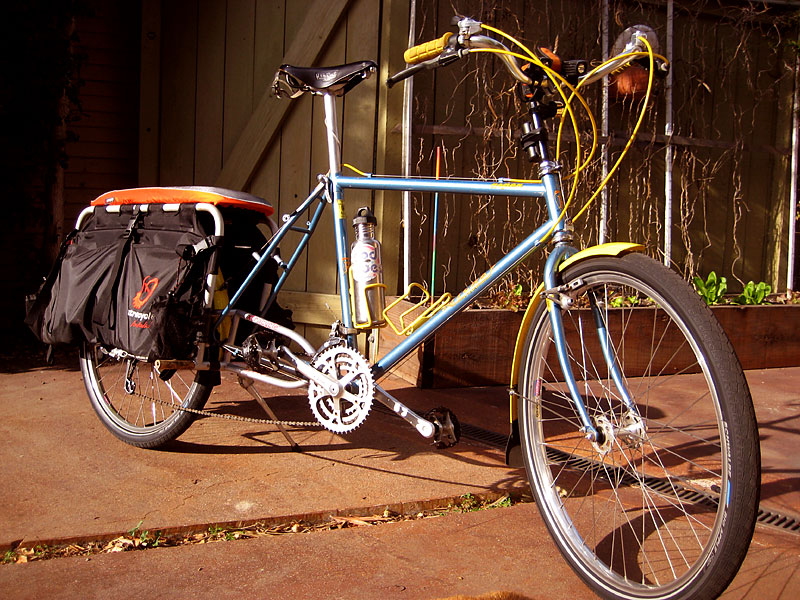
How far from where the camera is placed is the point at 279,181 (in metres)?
4.61

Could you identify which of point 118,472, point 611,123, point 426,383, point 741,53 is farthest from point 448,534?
point 741,53

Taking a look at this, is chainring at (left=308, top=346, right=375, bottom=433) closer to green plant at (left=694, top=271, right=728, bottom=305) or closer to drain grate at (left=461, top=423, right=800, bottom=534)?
drain grate at (left=461, top=423, right=800, bottom=534)

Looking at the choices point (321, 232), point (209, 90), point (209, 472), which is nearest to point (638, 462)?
point (209, 472)

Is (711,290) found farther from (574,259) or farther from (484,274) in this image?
(574,259)

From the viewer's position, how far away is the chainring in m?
2.25

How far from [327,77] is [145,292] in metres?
0.92

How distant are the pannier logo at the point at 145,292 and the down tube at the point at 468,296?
30.4 inches

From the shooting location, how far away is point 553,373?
215cm

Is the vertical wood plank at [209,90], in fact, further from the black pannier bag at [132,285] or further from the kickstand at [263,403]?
the kickstand at [263,403]

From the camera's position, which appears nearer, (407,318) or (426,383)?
(407,318)

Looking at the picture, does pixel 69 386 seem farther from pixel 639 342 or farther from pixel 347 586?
pixel 639 342

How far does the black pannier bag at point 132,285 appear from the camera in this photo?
2.42m

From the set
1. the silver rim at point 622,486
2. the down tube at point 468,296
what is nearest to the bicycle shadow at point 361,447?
the silver rim at point 622,486

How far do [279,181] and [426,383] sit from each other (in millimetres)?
1707
